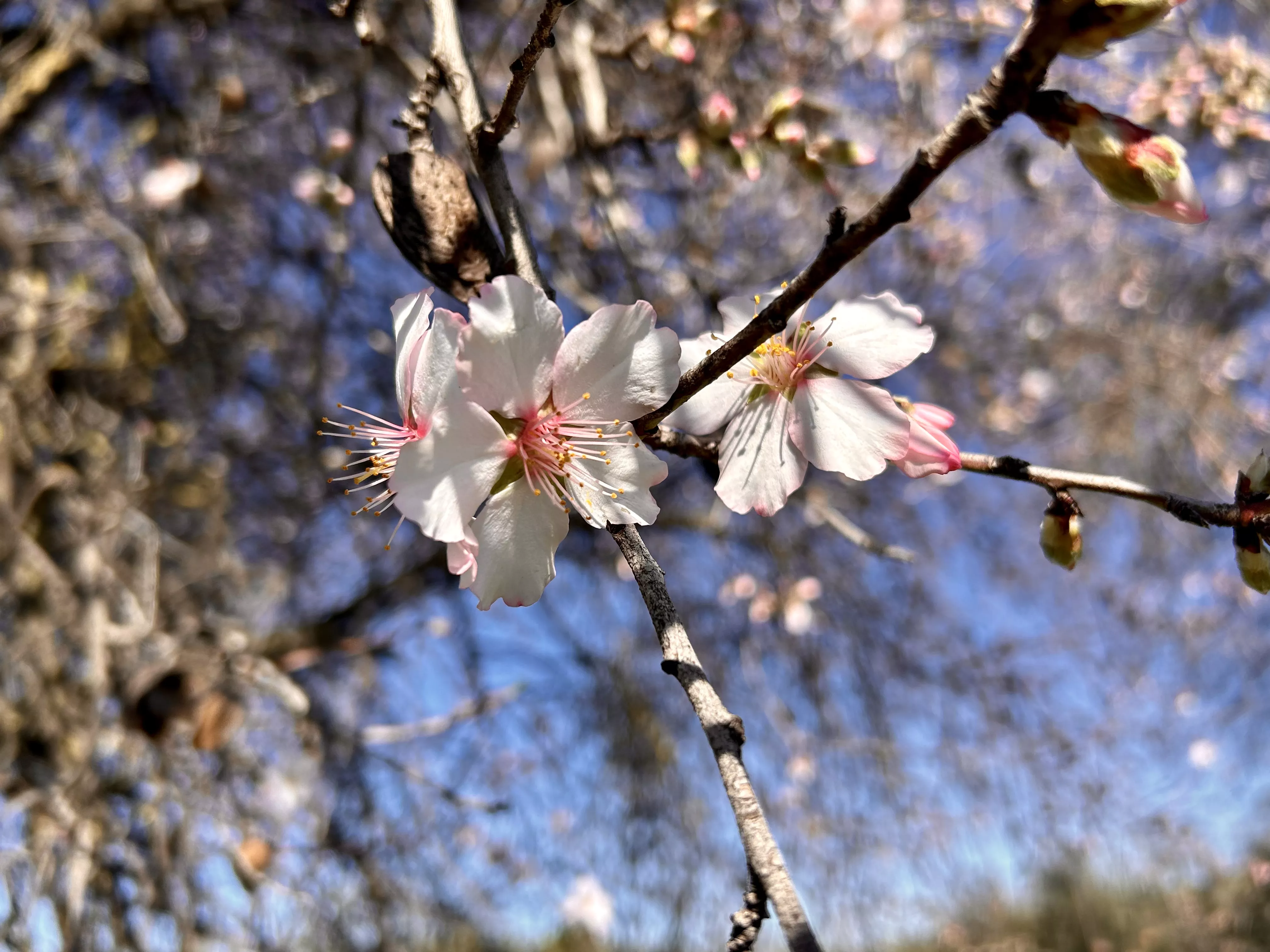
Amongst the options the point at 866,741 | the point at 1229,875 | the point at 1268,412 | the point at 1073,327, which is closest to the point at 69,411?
the point at 866,741

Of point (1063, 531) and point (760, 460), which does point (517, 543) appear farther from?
point (1063, 531)

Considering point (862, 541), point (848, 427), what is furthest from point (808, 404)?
point (862, 541)

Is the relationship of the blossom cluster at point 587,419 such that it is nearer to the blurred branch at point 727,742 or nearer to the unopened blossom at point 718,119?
the blurred branch at point 727,742

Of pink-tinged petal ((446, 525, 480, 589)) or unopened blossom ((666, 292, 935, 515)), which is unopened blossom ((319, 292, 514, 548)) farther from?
unopened blossom ((666, 292, 935, 515))

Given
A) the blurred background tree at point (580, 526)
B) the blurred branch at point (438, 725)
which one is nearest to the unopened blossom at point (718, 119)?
the blurred background tree at point (580, 526)

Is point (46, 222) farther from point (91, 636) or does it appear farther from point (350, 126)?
point (91, 636)

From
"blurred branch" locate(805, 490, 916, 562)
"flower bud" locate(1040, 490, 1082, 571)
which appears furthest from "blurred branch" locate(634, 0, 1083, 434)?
"blurred branch" locate(805, 490, 916, 562)

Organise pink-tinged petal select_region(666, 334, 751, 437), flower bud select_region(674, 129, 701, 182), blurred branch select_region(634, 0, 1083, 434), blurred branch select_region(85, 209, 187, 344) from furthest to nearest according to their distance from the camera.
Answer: blurred branch select_region(85, 209, 187, 344), flower bud select_region(674, 129, 701, 182), pink-tinged petal select_region(666, 334, 751, 437), blurred branch select_region(634, 0, 1083, 434)
